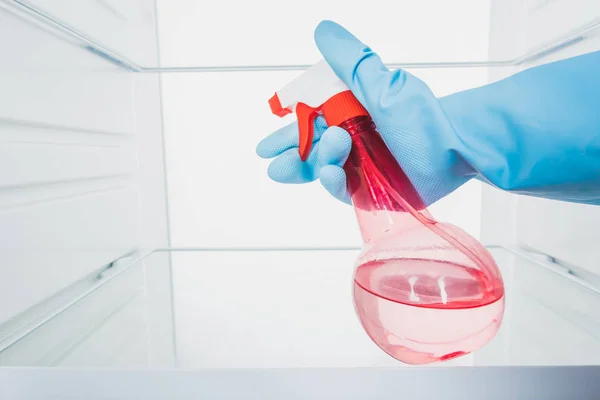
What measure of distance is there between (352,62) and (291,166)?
0.20 metres

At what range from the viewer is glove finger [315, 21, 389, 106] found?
0.67 meters

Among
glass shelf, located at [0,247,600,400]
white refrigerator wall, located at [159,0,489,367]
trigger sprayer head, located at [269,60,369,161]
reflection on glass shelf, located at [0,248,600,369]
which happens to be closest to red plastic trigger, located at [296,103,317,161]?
trigger sprayer head, located at [269,60,369,161]

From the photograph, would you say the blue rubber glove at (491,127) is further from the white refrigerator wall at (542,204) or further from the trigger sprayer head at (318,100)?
the white refrigerator wall at (542,204)

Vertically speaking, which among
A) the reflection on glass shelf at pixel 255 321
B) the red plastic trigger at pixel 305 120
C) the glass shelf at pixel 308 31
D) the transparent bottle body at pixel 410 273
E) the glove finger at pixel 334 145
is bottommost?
the reflection on glass shelf at pixel 255 321

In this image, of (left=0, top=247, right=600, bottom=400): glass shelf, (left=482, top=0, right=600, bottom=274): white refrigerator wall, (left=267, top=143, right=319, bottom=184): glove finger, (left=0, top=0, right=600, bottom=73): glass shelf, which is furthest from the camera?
(left=0, top=0, right=600, bottom=73): glass shelf

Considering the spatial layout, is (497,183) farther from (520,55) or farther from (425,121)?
(520,55)

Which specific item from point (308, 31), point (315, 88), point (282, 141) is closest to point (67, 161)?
point (282, 141)

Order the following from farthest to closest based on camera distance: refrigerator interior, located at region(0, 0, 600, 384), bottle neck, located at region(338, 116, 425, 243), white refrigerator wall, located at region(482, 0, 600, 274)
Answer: white refrigerator wall, located at region(482, 0, 600, 274), refrigerator interior, located at region(0, 0, 600, 384), bottle neck, located at region(338, 116, 425, 243)

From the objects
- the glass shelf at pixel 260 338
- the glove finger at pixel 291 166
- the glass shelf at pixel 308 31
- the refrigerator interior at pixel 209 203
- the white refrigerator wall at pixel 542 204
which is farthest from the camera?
the glass shelf at pixel 308 31

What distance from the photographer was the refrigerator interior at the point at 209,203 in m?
0.88

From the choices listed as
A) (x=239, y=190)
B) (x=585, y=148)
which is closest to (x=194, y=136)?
(x=239, y=190)

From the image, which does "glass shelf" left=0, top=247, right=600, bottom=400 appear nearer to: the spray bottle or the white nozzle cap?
the spray bottle

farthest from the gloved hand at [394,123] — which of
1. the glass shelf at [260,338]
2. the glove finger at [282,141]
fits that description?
the glass shelf at [260,338]

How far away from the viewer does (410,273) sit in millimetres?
627
